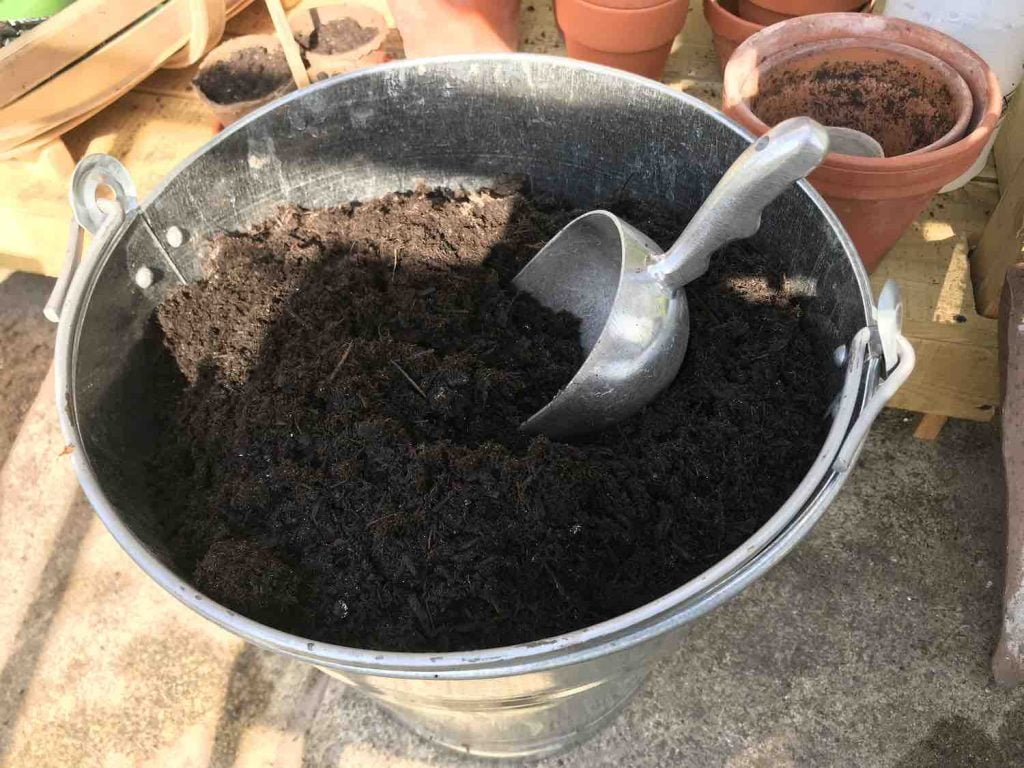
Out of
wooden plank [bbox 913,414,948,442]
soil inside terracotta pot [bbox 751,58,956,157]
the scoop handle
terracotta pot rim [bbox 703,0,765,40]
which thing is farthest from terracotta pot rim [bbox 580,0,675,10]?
wooden plank [bbox 913,414,948,442]

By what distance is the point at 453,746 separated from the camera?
1266mm

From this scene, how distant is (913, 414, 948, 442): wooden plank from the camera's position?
4.79 feet

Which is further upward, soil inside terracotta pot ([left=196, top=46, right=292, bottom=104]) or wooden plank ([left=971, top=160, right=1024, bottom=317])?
soil inside terracotta pot ([left=196, top=46, right=292, bottom=104])

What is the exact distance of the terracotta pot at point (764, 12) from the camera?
1.40 metres

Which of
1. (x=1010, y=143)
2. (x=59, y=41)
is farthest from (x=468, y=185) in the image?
(x=1010, y=143)

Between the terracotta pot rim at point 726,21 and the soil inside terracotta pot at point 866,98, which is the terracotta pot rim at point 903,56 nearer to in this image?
the soil inside terracotta pot at point 866,98

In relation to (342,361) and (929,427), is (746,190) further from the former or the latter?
(929,427)

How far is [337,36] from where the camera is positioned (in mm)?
1756

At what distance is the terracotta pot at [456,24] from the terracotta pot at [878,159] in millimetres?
486

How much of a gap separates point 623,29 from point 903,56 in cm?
43

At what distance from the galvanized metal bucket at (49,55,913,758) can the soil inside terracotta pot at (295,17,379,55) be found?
2.42ft

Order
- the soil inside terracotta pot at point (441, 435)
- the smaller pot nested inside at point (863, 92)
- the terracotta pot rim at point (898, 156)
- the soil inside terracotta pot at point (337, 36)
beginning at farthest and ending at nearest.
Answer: the soil inside terracotta pot at point (337, 36)
the smaller pot nested inside at point (863, 92)
the terracotta pot rim at point (898, 156)
the soil inside terracotta pot at point (441, 435)

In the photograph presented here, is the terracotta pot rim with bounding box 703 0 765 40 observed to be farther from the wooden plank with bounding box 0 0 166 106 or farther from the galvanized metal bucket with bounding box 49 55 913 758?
the wooden plank with bounding box 0 0 166 106

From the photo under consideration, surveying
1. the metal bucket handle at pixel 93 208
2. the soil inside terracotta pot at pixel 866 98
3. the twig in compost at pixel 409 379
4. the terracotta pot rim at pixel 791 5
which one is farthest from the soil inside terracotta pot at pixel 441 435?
the terracotta pot rim at pixel 791 5
